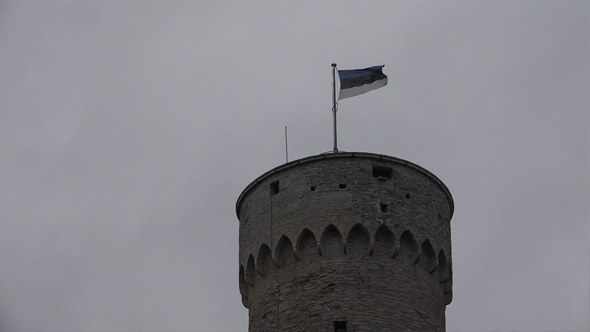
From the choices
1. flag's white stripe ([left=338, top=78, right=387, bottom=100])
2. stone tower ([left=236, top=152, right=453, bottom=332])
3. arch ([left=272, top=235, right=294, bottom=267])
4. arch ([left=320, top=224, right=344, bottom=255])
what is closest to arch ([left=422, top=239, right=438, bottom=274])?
stone tower ([left=236, top=152, right=453, bottom=332])

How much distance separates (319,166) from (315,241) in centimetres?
226

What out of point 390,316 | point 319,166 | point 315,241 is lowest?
point 390,316

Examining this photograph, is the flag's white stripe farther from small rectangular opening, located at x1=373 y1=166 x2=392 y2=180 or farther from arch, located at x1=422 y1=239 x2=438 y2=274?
arch, located at x1=422 y1=239 x2=438 y2=274

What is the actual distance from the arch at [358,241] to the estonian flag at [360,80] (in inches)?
231

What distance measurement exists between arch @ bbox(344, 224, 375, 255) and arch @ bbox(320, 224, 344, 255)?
21cm

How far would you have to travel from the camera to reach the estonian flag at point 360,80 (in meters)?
38.6

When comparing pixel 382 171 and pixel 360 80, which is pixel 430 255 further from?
pixel 360 80

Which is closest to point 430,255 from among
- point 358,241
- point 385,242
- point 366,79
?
point 385,242

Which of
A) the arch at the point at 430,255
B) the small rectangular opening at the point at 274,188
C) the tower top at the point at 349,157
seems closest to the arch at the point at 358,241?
the arch at the point at 430,255

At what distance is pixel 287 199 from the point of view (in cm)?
3491

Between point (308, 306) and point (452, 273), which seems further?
point (452, 273)

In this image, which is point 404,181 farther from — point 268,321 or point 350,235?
point 268,321

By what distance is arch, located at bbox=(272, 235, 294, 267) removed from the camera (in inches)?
1352

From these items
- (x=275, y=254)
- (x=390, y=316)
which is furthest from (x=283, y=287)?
(x=390, y=316)
